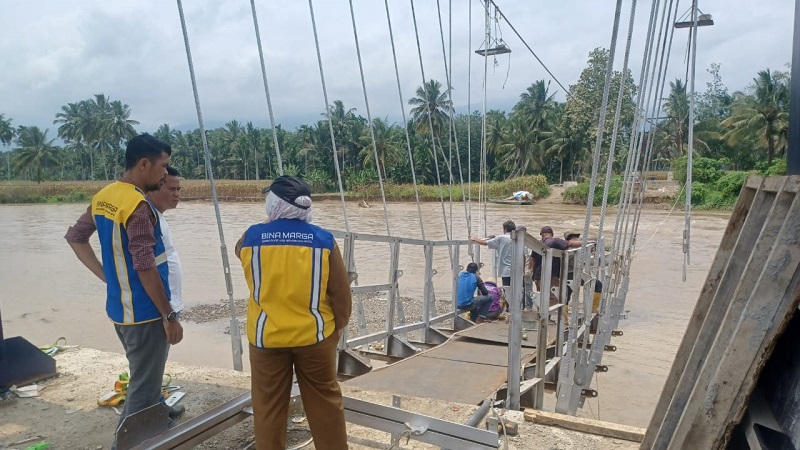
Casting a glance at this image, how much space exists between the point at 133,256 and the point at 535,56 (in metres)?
7.34

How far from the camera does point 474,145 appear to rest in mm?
51469

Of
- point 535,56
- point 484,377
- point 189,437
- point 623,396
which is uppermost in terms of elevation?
point 535,56

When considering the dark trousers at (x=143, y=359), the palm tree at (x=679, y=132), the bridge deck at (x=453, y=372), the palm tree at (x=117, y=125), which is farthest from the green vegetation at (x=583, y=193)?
the palm tree at (x=117, y=125)

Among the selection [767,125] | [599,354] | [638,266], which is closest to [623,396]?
[599,354]

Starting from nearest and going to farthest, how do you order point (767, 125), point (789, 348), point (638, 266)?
point (789, 348)
point (638, 266)
point (767, 125)

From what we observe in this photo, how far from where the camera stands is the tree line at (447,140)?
3344 cm

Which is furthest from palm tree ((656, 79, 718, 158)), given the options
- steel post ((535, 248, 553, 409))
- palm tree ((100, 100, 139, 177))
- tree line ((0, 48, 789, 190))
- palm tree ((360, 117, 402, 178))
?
palm tree ((100, 100, 139, 177))

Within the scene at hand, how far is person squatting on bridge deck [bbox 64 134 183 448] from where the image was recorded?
2.09 metres

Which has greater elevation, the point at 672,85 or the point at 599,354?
the point at 672,85

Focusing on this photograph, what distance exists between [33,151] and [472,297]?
5808cm

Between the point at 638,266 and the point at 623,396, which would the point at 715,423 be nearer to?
the point at 623,396

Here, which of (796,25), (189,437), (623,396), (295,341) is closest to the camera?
(796,25)

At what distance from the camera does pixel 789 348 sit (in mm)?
1517

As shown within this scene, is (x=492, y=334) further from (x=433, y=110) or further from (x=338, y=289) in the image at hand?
(x=433, y=110)
